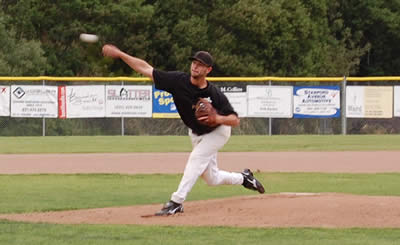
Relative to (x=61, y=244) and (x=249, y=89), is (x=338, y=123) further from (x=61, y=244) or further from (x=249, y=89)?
(x=61, y=244)

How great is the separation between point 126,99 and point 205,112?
18.3 metres

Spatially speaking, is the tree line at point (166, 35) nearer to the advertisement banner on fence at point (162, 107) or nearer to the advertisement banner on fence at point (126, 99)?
the advertisement banner on fence at point (126, 99)

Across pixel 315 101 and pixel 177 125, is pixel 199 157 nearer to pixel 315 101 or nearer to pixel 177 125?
pixel 315 101

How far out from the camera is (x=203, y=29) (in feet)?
130

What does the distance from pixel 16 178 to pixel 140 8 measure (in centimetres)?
2440

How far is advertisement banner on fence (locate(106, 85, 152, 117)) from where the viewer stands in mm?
27203

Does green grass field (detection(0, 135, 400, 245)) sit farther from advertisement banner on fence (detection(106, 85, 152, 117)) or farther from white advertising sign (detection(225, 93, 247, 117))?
advertisement banner on fence (detection(106, 85, 152, 117))

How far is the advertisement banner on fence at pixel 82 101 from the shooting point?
88.7 ft

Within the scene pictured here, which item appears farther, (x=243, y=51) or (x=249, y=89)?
(x=243, y=51)

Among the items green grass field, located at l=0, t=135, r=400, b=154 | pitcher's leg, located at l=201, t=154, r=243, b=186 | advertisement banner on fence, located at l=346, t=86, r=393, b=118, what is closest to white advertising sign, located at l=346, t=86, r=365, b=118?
advertisement banner on fence, located at l=346, t=86, r=393, b=118

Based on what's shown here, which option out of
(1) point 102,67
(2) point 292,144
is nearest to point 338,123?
(2) point 292,144

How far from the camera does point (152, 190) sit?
522 inches

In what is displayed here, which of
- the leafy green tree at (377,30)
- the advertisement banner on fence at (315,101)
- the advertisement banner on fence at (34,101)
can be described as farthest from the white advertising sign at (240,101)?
the leafy green tree at (377,30)

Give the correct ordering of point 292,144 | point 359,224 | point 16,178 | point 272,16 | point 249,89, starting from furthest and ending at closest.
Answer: point 272,16, point 249,89, point 292,144, point 16,178, point 359,224
